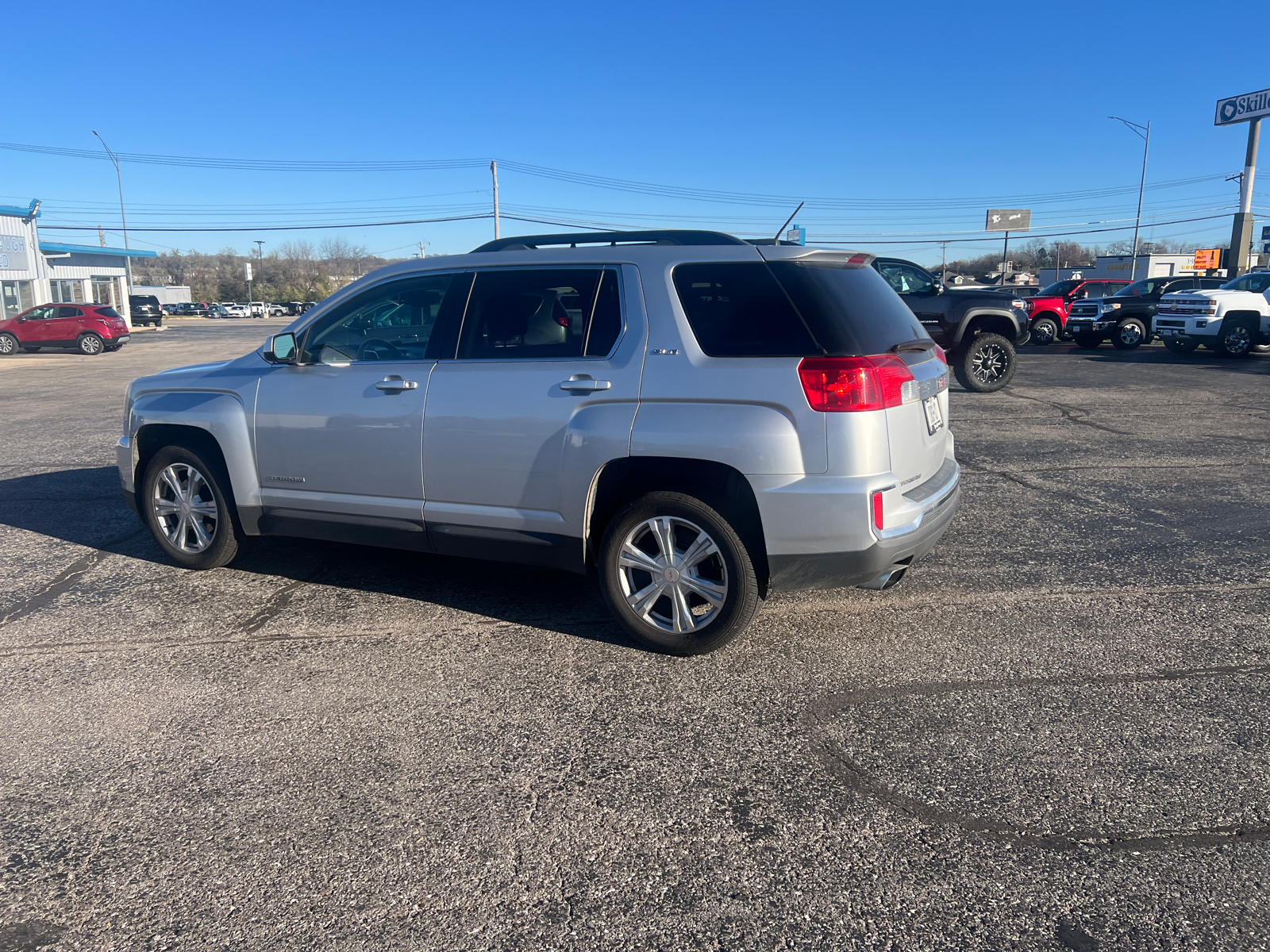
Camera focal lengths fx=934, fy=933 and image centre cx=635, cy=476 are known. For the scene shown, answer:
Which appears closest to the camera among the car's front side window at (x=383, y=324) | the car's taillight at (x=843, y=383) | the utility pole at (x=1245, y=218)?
the car's taillight at (x=843, y=383)

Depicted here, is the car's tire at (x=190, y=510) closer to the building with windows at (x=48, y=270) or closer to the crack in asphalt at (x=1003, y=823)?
the crack in asphalt at (x=1003, y=823)

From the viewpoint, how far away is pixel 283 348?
207 inches

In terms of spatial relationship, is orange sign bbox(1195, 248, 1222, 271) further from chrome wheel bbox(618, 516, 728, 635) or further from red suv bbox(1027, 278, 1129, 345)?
chrome wheel bbox(618, 516, 728, 635)

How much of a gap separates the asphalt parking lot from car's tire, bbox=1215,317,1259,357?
1684 cm

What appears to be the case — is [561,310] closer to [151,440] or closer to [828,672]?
[828,672]

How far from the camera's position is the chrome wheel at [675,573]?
13.9ft

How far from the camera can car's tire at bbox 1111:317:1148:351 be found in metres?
23.6

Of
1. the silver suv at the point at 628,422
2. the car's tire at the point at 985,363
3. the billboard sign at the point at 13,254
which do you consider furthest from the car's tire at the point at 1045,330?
the billboard sign at the point at 13,254

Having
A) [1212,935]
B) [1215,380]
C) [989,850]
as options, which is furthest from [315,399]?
[1215,380]

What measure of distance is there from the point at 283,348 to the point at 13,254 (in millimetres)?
47876

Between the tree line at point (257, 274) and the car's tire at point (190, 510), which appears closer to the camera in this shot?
the car's tire at point (190, 510)

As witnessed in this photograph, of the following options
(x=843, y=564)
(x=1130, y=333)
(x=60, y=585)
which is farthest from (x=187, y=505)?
(x=1130, y=333)

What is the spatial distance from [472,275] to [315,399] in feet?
3.74

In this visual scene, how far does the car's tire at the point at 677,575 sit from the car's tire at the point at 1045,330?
21895 millimetres
